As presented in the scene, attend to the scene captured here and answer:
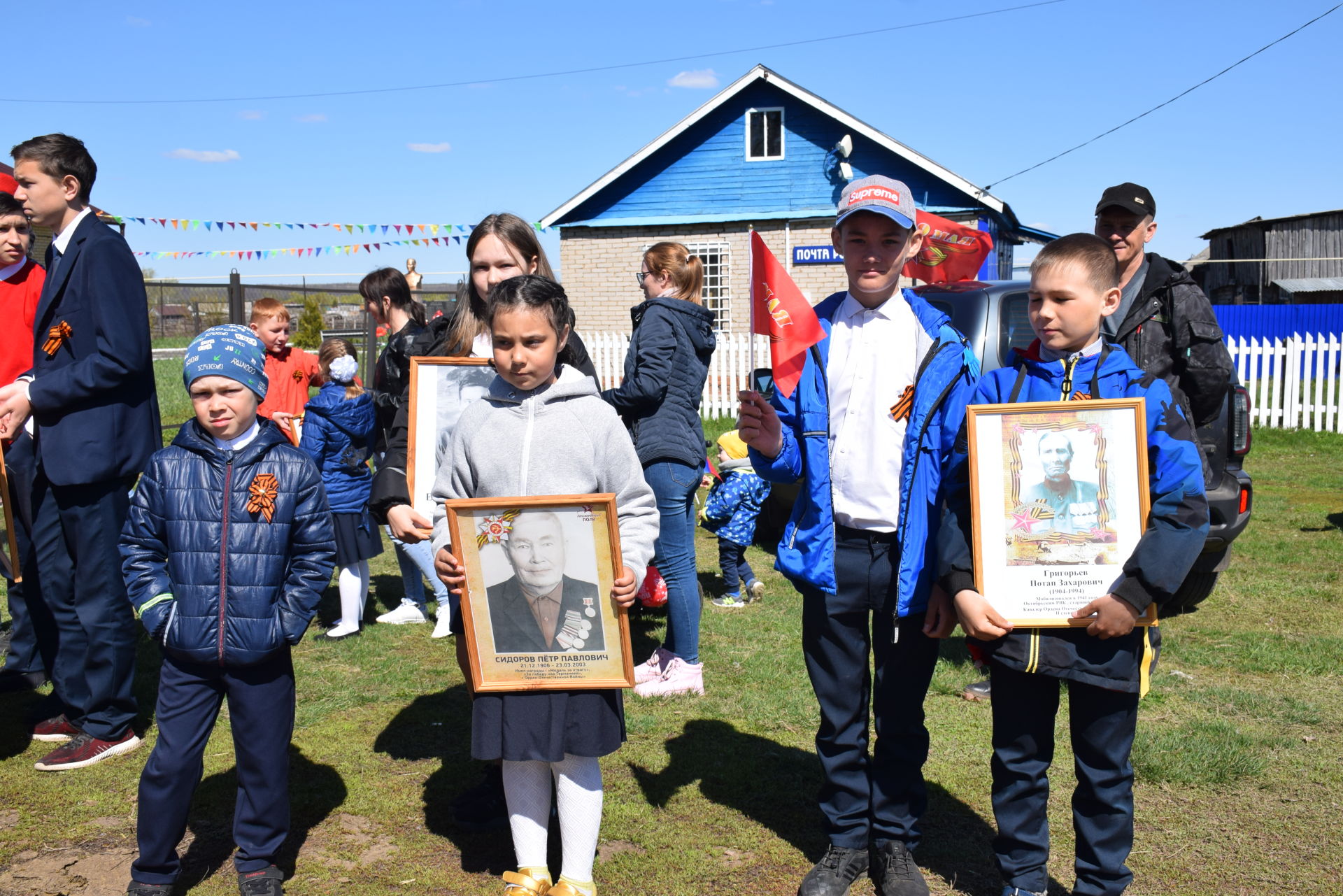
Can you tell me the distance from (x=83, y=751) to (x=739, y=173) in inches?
797

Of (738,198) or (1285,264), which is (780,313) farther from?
(1285,264)

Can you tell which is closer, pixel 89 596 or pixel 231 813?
pixel 231 813

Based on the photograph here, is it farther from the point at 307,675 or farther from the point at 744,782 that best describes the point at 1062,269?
the point at 307,675

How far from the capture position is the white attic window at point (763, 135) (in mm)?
22562

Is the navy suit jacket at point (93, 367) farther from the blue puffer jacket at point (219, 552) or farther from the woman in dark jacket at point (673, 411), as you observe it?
the woman in dark jacket at point (673, 411)

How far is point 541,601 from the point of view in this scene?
2951 millimetres

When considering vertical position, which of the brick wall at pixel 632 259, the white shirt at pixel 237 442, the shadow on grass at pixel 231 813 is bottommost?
the shadow on grass at pixel 231 813

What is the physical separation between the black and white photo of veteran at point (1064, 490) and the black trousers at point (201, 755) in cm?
237

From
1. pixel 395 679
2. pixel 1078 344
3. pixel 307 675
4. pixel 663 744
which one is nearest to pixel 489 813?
pixel 663 744

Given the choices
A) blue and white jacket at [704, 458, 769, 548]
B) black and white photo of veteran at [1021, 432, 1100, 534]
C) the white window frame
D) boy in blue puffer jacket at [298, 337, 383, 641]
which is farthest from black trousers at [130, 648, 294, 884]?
the white window frame

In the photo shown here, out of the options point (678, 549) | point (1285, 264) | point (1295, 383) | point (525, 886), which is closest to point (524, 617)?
point (525, 886)

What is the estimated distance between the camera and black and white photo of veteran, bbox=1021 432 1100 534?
277 centimetres

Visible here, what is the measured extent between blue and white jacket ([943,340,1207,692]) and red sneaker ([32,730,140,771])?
11.8ft

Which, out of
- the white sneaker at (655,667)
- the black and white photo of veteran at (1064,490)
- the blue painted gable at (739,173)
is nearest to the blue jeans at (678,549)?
the white sneaker at (655,667)
